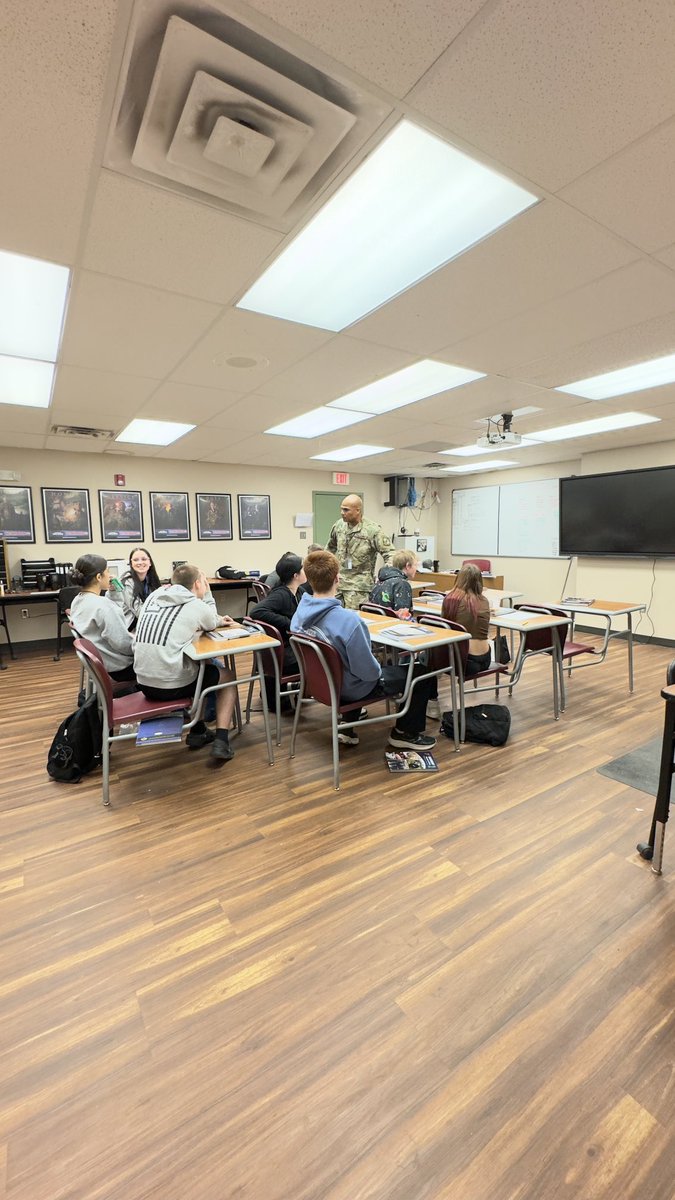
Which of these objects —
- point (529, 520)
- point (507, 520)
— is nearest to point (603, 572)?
point (529, 520)

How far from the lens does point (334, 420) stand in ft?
15.4

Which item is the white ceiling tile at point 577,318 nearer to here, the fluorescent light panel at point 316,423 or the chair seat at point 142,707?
the fluorescent light panel at point 316,423

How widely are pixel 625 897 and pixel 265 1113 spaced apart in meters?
1.47

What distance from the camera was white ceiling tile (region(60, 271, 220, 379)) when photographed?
2170mm

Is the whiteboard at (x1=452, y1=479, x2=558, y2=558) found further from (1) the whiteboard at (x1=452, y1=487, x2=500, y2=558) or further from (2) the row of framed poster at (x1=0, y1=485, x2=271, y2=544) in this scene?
(2) the row of framed poster at (x1=0, y1=485, x2=271, y2=544)

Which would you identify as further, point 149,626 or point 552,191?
point 149,626

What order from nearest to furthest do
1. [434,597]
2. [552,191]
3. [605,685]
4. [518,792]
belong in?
[552,191] < [518,792] < [605,685] < [434,597]

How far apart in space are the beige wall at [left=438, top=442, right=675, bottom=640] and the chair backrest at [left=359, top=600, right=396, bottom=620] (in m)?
4.10

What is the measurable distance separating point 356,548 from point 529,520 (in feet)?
15.3

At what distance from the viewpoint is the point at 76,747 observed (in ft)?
9.19

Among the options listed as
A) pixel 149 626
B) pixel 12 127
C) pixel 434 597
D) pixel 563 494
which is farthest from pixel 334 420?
pixel 563 494

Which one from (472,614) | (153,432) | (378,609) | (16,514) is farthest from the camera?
(16,514)

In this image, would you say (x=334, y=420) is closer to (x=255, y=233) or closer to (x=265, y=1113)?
(x=255, y=233)

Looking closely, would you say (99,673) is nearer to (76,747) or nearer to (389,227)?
(76,747)
